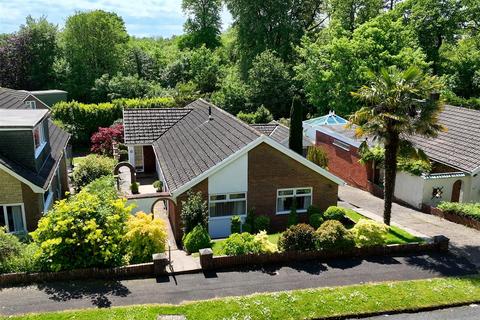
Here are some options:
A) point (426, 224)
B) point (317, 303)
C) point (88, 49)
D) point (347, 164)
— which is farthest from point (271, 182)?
point (88, 49)

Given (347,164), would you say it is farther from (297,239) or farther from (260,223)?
(297,239)

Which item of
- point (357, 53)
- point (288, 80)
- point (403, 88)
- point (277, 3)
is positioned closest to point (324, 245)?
point (403, 88)

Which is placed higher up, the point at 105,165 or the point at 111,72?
the point at 111,72

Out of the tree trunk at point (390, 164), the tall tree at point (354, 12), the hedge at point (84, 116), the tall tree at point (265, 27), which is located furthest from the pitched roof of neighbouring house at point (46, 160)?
the tall tree at point (354, 12)

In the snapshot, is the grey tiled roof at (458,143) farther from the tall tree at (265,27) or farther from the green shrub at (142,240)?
the tall tree at (265,27)

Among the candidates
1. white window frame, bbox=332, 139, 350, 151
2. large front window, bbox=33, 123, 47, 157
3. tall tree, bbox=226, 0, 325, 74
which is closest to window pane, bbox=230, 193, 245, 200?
large front window, bbox=33, 123, 47, 157

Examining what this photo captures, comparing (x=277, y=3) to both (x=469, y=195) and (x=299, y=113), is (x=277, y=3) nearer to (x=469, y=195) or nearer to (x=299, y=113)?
(x=299, y=113)

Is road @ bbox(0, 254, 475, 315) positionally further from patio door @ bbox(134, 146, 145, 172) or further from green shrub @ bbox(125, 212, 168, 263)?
patio door @ bbox(134, 146, 145, 172)
